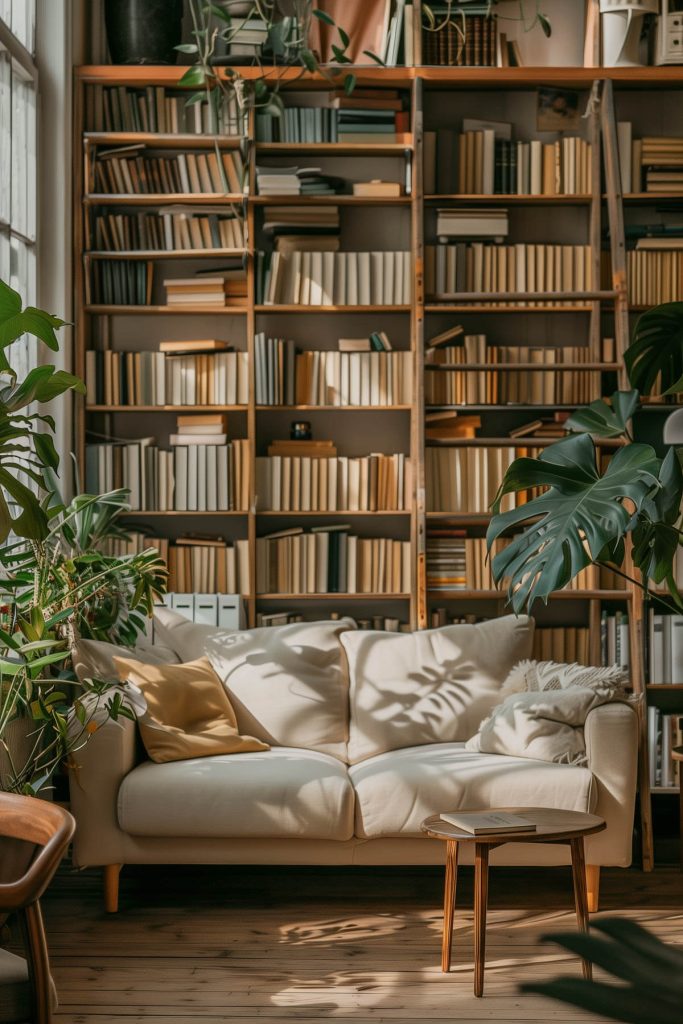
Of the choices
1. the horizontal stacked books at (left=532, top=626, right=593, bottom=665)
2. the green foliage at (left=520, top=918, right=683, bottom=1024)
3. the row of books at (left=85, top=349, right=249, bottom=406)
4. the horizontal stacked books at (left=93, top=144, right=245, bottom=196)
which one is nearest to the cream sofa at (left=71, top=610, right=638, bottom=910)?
the horizontal stacked books at (left=532, top=626, right=593, bottom=665)

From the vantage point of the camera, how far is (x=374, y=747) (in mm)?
4227

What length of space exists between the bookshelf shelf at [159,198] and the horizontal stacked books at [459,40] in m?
1.11

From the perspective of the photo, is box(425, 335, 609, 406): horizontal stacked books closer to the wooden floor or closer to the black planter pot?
the black planter pot

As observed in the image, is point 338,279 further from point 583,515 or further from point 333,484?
point 583,515

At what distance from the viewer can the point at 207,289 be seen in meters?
5.00

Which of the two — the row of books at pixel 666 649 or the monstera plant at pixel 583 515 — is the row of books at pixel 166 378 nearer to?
the monstera plant at pixel 583 515

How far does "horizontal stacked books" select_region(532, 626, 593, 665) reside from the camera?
16.4 feet

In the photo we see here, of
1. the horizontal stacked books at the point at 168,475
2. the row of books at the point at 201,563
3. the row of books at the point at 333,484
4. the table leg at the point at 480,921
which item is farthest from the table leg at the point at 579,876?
the horizontal stacked books at the point at 168,475

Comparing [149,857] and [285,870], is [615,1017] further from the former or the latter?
[285,870]

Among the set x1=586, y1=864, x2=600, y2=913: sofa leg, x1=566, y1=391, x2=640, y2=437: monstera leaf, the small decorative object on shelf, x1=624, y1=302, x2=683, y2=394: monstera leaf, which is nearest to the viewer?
x1=586, y1=864, x2=600, y2=913: sofa leg

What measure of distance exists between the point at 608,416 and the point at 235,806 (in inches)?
76.1

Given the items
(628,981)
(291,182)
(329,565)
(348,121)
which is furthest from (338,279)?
(628,981)

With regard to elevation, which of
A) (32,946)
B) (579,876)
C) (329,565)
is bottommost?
(579,876)

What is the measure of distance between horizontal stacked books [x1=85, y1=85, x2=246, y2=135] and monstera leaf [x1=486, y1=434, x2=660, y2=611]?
8.42 ft
